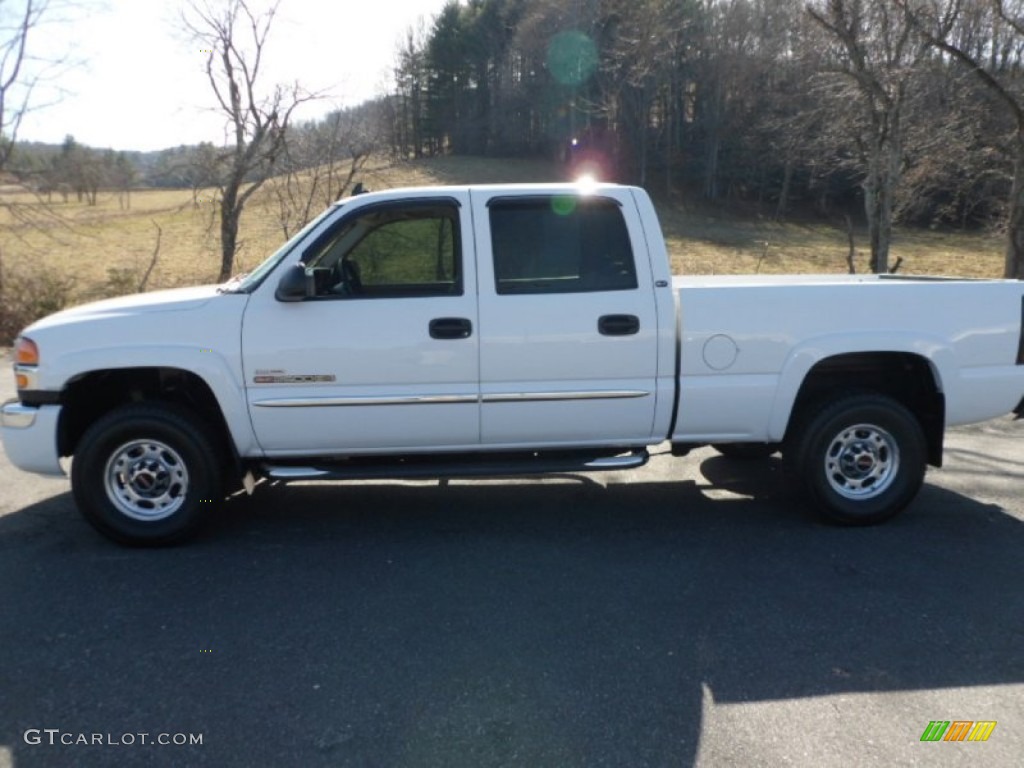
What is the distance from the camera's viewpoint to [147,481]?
479 centimetres

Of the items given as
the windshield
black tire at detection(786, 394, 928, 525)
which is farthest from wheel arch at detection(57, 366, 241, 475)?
black tire at detection(786, 394, 928, 525)

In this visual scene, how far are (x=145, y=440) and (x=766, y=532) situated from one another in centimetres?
383

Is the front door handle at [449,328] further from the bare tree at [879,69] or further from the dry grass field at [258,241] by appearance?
the bare tree at [879,69]

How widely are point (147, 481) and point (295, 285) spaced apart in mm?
1502

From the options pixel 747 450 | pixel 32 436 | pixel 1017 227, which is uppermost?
pixel 1017 227

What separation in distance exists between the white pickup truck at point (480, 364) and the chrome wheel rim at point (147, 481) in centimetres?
1

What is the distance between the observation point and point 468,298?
4.76 meters

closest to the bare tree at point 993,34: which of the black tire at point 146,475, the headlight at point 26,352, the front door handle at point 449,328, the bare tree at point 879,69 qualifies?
the bare tree at point 879,69

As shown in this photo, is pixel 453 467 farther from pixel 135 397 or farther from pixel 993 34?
pixel 993 34

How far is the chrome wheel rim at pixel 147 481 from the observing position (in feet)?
15.6

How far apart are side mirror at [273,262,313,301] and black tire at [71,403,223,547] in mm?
963

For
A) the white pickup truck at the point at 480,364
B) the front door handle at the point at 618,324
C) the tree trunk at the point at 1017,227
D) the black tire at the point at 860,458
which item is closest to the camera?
the white pickup truck at the point at 480,364

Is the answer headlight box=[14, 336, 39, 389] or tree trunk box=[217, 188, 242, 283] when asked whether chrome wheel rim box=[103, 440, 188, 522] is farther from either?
tree trunk box=[217, 188, 242, 283]

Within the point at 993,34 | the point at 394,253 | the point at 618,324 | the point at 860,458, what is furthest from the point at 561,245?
the point at 993,34
